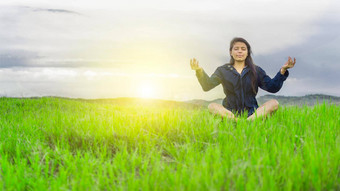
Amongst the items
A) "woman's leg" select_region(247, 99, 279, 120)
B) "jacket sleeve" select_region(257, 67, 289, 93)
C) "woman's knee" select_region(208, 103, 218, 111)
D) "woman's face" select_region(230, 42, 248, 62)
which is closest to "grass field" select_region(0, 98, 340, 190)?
"woman's leg" select_region(247, 99, 279, 120)

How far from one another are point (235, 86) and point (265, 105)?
0.63m

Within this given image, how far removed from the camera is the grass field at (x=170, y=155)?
2.47m

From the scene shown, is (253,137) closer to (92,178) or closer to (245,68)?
(92,178)

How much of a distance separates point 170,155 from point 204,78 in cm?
237

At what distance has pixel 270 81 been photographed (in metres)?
5.71

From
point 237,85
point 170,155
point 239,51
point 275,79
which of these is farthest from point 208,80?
point 170,155

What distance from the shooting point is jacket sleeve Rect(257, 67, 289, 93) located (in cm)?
559

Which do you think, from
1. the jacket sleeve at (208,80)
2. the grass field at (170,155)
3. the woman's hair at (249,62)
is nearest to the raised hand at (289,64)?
the woman's hair at (249,62)

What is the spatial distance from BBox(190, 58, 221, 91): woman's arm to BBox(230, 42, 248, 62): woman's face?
50cm

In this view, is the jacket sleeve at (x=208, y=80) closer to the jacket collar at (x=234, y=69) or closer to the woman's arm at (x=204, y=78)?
the woman's arm at (x=204, y=78)

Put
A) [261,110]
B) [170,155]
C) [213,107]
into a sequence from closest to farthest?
1. [170,155]
2. [261,110]
3. [213,107]

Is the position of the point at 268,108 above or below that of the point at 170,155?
above

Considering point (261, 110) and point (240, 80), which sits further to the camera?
point (240, 80)

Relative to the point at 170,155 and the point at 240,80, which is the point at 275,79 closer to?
the point at 240,80
